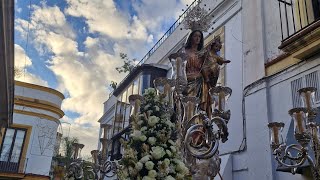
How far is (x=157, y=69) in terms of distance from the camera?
9.95m

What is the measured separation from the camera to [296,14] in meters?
5.58

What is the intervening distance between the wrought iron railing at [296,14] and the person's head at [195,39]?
4.46 feet

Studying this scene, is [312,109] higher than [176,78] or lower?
lower

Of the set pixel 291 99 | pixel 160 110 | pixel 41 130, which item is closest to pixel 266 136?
pixel 291 99

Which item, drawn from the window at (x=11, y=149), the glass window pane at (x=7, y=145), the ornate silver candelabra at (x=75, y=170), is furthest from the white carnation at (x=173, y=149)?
the glass window pane at (x=7, y=145)

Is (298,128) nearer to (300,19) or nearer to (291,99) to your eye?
(291,99)

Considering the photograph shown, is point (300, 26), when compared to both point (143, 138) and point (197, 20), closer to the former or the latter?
point (197, 20)

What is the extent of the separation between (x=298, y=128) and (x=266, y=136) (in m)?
2.74

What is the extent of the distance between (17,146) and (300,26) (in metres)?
10.7

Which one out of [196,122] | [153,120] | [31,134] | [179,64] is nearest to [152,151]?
[153,120]

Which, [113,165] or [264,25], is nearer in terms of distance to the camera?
[113,165]

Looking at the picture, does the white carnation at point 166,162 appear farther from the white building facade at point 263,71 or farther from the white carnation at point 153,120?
the white building facade at point 263,71

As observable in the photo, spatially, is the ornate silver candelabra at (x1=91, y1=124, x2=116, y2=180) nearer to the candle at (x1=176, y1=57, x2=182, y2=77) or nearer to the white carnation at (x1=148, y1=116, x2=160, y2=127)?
the candle at (x1=176, y1=57, x2=182, y2=77)

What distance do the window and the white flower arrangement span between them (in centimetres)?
1066
